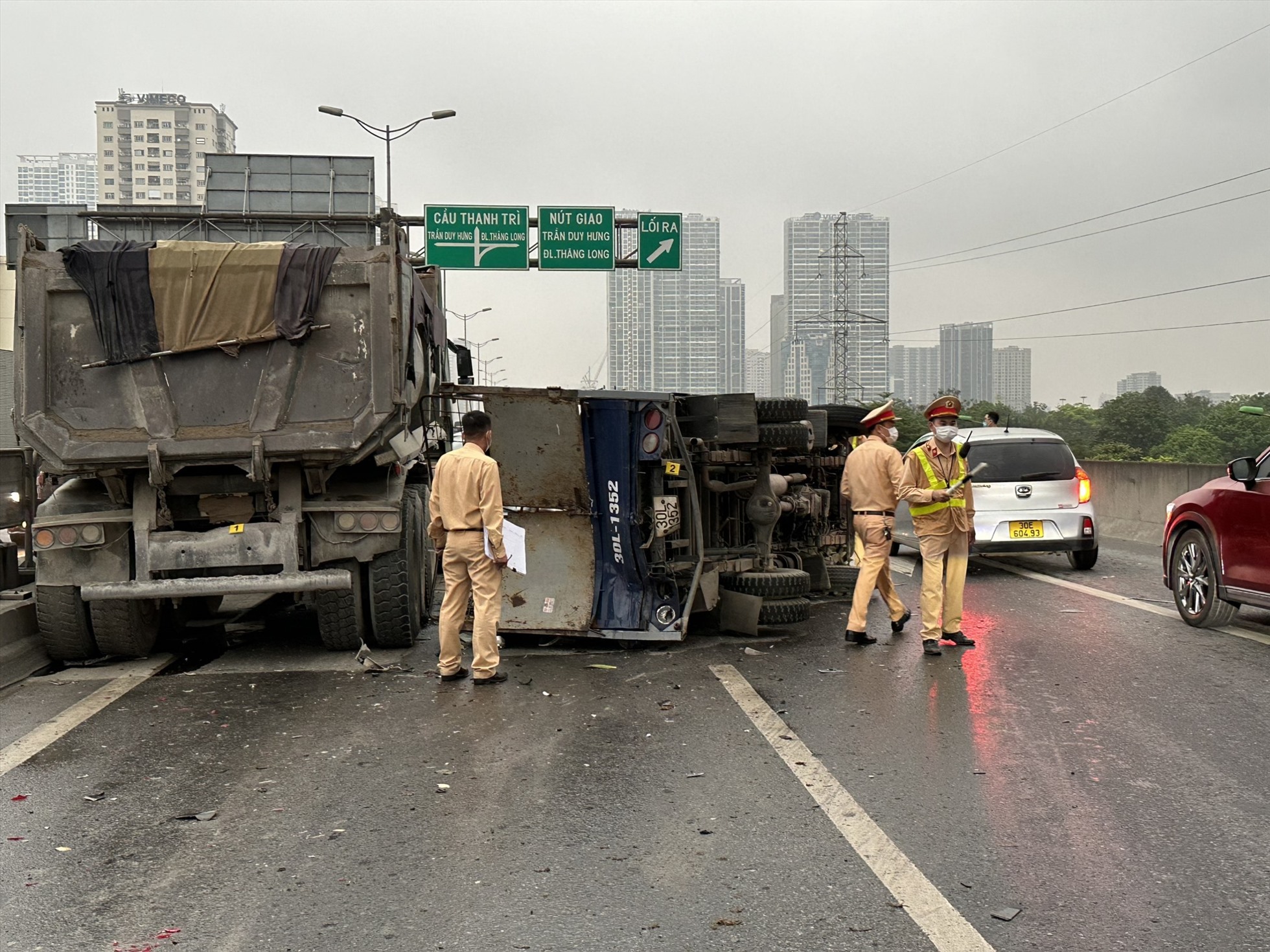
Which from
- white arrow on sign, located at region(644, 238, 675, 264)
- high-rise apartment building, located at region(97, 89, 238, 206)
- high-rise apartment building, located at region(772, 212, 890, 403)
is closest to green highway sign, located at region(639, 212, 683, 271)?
white arrow on sign, located at region(644, 238, 675, 264)

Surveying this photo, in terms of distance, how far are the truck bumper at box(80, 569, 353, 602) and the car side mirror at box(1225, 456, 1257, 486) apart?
6580 millimetres

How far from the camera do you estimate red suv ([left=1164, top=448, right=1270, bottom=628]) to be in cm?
873

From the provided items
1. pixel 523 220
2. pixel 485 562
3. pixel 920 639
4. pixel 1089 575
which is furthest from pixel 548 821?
pixel 523 220

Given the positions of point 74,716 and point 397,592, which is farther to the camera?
point 397,592

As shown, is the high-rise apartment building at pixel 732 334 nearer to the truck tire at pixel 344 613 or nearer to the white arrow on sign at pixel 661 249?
the white arrow on sign at pixel 661 249

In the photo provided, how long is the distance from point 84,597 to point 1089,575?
1049 cm

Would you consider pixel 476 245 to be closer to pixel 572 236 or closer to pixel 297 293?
pixel 572 236

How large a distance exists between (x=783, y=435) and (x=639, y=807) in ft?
16.1

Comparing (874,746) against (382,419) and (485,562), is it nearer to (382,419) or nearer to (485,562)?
(485,562)

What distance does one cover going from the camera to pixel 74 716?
7.07 m

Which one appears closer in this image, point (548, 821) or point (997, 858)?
point (997, 858)

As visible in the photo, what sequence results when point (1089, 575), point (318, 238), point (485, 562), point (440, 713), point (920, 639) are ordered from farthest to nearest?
point (318, 238) → point (1089, 575) → point (920, 639) → point (485, 562) → point (440, 713)

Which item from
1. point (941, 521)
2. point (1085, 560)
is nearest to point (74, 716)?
point (941, 521)

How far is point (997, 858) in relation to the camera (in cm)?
445
